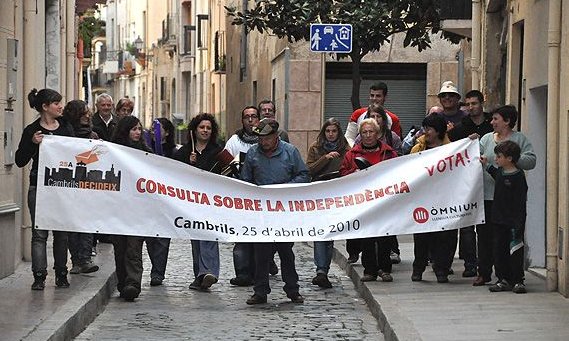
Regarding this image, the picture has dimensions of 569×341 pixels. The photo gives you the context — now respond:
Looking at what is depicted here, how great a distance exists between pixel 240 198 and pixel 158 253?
1.61 meters

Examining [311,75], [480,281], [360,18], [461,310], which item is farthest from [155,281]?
[311,75]

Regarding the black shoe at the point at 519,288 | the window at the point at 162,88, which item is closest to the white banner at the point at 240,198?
the black shoe at the point at 519,288

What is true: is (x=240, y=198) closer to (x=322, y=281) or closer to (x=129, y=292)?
(x=129, y=292)

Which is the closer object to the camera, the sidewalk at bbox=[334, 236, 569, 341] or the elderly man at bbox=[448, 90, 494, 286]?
the sidewalk at bbox=[334, 236, 569, 341]

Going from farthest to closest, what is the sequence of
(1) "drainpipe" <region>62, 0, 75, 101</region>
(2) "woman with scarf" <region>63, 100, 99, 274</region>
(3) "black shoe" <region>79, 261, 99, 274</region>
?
(1) "drainpipe" <region>62, 0, 75, 101</region>
(3) "black shoe" <region>79, 261, 99, 274</region>
(2) "woman with scarf" <region>63, 100, 99, 274</region>

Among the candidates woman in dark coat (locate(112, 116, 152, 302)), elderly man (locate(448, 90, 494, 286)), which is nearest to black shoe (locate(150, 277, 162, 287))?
woman in dark coat (locate(112, 116, 152, 302))

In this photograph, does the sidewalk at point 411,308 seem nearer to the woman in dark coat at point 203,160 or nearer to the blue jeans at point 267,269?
the blue jeans at point 267,269

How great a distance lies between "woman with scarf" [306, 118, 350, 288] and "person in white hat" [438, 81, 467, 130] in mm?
1181

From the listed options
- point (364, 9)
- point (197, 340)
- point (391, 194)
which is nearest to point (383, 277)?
point (391, 194)

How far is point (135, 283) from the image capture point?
14250 mm

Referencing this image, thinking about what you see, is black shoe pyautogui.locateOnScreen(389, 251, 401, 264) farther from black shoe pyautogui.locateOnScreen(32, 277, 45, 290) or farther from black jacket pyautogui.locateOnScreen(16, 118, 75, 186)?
black shoe pyautogui.locateOnScreen(32, 277, 45, 290)

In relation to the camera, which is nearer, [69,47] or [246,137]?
[246,137]

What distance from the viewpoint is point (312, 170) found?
15820 mm

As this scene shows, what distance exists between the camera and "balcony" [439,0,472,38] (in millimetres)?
22016
